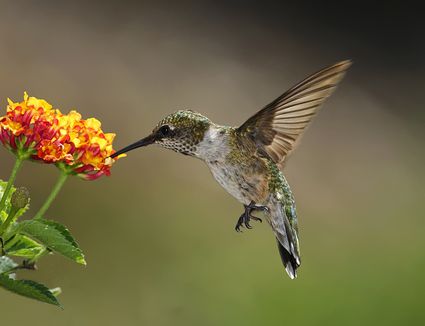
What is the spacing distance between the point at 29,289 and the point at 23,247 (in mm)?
149

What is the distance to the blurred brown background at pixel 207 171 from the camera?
4.52m

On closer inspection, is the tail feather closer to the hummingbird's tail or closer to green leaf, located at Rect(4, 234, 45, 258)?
the hummingbird's tail

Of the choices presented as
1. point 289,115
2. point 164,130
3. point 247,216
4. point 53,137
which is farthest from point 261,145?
point 53,137

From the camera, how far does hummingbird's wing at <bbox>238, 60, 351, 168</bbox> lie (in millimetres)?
1567

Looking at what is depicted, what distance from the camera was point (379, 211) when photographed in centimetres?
589

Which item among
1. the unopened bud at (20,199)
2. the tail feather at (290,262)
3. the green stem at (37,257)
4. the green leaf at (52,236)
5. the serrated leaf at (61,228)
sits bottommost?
the green stem at (37,257)

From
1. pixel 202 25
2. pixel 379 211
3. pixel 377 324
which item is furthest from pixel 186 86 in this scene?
pixel 377 324

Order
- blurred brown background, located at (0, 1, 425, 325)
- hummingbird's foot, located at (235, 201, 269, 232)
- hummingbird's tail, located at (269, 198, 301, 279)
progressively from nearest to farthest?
hummingbird's foot, located at (235, 201, 269, 232), hummingbird's tail, located at (269, 198, 301, 279), blurred brown background, located at (0, 1, 425, 325)

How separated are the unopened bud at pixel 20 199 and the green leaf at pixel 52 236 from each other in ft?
0.16

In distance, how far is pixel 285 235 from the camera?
5.90 ft

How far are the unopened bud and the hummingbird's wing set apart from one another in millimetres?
637

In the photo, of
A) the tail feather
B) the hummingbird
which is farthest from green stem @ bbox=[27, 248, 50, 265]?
the tail feather

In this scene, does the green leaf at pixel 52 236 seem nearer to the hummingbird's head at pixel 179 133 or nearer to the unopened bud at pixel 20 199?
the unopened bud at pixel 20 199

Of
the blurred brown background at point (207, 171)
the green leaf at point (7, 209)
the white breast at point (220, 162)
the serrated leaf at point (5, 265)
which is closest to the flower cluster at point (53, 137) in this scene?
the green leaf at point (7, 209)
